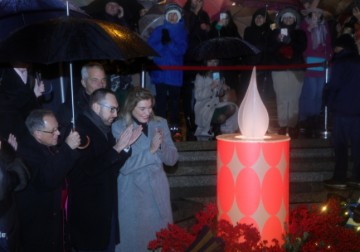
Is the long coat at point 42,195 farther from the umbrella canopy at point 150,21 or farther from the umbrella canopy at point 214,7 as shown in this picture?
the umbrella canopy at point 214,7

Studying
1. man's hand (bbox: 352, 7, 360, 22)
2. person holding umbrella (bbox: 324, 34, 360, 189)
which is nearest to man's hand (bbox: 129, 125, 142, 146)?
person holding umbrella (bbox: 324, 34, 360, 189)

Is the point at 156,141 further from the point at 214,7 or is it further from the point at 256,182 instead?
the point at 214,7

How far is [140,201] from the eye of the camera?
196 inches

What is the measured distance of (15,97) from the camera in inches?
211

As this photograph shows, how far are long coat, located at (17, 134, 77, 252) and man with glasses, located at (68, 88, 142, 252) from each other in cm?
13

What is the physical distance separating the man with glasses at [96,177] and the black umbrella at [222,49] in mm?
4274

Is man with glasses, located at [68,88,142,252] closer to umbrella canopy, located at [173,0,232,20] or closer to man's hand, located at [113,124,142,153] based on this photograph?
man's hand, located at [113,124,142,153]

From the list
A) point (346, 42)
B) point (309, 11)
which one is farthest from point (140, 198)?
point (309, 11)

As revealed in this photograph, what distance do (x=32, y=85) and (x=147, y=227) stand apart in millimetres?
1720

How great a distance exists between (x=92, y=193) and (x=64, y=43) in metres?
1.17

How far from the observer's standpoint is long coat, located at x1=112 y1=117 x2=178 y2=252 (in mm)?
4973

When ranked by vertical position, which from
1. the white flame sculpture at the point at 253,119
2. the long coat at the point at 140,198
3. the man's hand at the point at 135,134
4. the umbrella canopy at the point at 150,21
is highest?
the umbrella canopy at the point at 150,21

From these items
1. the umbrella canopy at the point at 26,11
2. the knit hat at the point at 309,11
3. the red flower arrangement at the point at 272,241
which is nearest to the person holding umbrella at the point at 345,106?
the knit hat at the point at 309,11

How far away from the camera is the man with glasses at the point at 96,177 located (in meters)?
4.73
